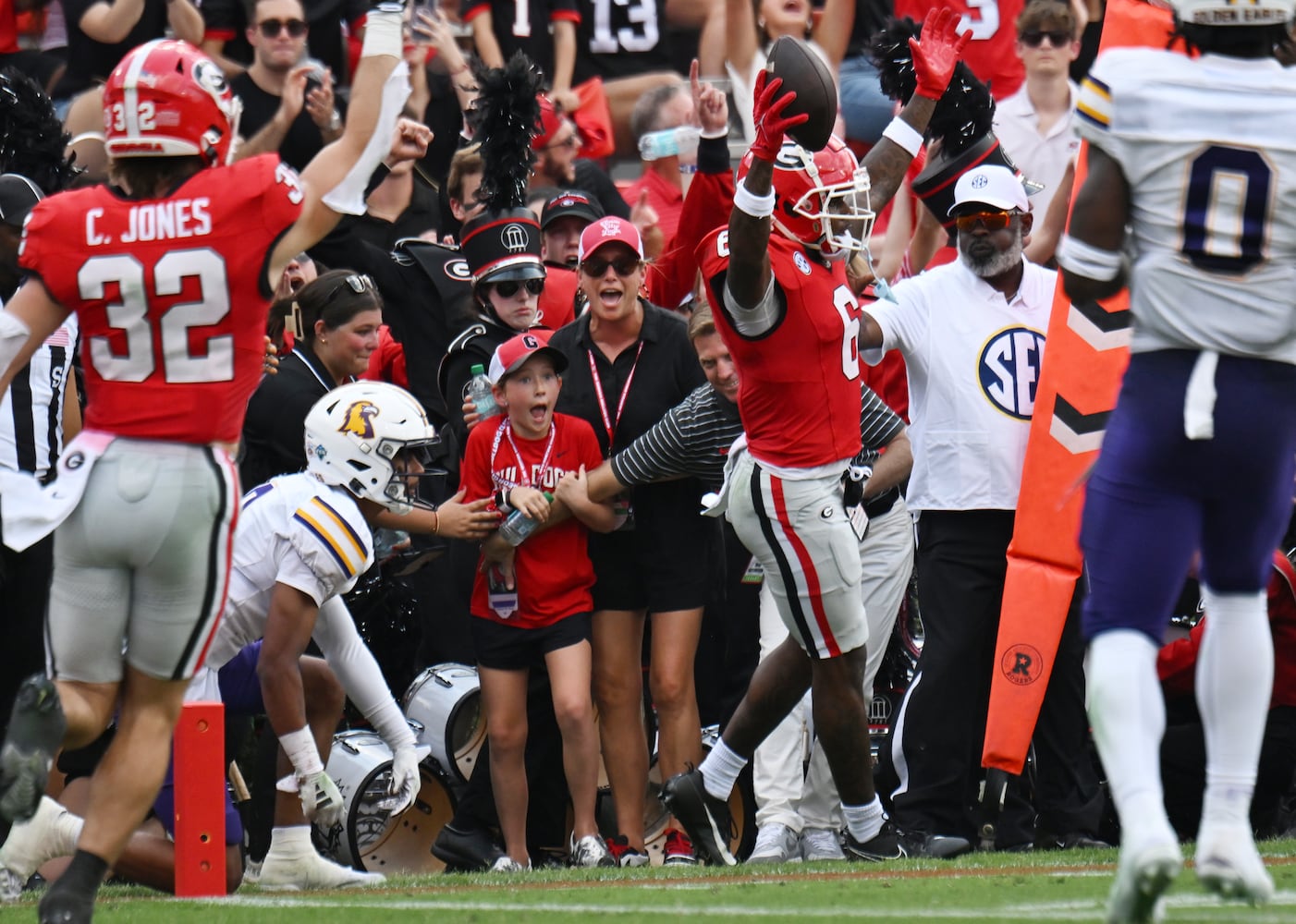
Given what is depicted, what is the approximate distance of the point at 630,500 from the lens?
7.52 metres

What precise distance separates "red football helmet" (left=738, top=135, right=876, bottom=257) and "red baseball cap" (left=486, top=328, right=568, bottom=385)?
1.38 meters

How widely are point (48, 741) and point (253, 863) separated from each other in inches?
120

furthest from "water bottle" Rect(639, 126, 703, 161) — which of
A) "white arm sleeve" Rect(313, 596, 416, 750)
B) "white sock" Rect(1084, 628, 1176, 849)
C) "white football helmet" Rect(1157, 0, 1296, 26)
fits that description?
"white sock" Rect(1084, 628, 1176, 849)

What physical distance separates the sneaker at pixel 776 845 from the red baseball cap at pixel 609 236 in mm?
2268

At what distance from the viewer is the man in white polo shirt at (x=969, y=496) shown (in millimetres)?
6965

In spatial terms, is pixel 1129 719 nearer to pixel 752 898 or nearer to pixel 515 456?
pixel 752 898

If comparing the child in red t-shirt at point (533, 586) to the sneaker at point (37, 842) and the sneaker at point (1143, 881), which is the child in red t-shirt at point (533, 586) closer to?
the sneaker at point (37, 842)

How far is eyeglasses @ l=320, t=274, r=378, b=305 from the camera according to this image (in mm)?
7785

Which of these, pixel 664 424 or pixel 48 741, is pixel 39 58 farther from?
pixel 48 741

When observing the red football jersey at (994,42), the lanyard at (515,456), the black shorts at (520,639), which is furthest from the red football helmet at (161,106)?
the red football jersey at (994,42)

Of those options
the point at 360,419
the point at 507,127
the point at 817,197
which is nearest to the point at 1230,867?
the point at 817,197

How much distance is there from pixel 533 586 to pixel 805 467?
1.47 m

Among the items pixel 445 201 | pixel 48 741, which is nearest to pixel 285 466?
pixel 445 201

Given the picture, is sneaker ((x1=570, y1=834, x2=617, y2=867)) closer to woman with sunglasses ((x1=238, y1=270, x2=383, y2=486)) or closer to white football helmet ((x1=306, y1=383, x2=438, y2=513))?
white football helmet ((x1=306, y1=383, x2=438, y2=513))
